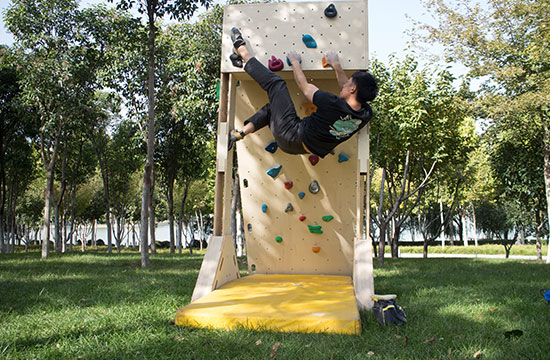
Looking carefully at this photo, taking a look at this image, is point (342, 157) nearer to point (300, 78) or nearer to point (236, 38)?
point (300, 78)

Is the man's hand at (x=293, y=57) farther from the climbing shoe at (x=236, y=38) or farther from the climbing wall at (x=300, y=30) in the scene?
the climbing shoe at (x=236, y=38)

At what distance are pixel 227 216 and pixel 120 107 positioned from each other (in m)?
13.0

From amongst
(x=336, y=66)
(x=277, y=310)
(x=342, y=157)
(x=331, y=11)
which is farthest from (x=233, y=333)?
(x=331, y=11)

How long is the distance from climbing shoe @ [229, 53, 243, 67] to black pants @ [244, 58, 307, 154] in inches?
10.0

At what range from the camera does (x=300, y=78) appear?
14.1 ft

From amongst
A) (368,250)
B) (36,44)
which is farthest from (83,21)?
(368,250)

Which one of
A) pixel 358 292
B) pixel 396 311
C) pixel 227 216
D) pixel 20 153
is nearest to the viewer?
pixel 396 311

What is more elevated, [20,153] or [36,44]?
[36,44]

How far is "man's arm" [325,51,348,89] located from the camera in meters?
4.41

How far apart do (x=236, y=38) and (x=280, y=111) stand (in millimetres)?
1110

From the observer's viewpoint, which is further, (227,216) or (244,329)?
(227,216)

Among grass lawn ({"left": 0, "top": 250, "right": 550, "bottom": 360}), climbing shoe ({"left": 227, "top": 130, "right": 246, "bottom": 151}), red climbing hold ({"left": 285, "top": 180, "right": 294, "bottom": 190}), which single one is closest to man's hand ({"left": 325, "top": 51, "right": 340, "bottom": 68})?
climbing shoe ({"left": 227, "top": 130, "right": 246, "bottom": 151})

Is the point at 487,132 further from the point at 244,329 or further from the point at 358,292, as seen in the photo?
the point at 244,329

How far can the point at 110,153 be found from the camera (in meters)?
20.9
